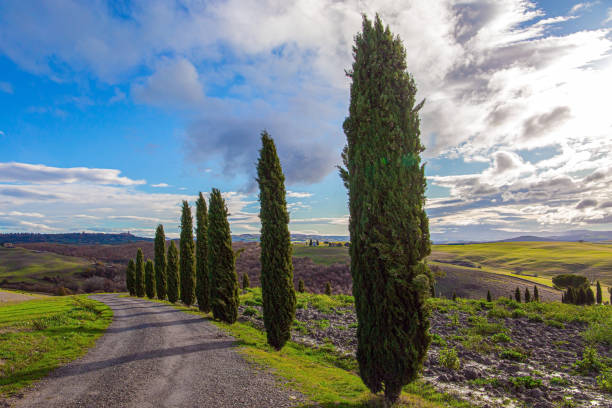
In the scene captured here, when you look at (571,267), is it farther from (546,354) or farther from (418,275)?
(418,275)

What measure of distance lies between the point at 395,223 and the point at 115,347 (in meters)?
14.6

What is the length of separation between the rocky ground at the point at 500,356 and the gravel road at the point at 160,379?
18.6 ft

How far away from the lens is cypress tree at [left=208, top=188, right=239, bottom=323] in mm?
21219

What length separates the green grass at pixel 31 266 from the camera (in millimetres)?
95875

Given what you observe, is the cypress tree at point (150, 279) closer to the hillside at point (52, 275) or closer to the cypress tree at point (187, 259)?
the cypress tree at point (187, 259)

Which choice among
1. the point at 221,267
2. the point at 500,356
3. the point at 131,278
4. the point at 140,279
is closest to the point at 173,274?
the point at 140,279

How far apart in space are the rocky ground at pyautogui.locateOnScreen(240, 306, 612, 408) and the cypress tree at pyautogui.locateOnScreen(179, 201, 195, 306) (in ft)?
40.4

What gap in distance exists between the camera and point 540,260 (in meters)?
118

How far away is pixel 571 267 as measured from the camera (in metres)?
104

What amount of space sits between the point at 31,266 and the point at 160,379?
5501 inches

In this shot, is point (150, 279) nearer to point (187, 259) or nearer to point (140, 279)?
point (140, 279)

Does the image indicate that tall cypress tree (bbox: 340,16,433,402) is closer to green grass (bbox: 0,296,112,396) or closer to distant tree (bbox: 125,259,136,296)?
green grass (bbox: 0,296,112,396)

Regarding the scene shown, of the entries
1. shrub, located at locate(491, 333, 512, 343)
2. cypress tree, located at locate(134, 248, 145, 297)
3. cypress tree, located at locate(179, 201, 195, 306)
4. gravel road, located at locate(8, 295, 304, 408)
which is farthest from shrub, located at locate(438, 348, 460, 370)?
cypress tree, located at locate(134, 248, 145, 297)

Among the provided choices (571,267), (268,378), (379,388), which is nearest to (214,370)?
(268,378)
